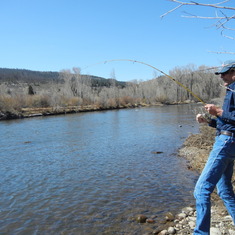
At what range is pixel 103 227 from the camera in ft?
18.5

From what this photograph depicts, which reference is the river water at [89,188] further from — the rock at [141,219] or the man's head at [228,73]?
the man's head at [228,73]

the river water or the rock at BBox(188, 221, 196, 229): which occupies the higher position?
the rock at BBox(188, 221, 196, 229)

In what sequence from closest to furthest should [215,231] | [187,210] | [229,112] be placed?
[229,112] → [215,231] → [187,210]

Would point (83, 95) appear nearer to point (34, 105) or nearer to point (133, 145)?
point (34, 105)

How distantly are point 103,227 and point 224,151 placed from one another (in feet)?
12.2

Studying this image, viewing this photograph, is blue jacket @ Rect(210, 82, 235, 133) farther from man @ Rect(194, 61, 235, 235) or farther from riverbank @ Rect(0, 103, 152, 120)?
riverbank @ Rect(0, 103, 152, 120)

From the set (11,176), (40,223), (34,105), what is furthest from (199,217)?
(34,105)

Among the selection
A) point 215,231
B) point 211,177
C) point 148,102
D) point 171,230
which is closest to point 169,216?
point 171,230

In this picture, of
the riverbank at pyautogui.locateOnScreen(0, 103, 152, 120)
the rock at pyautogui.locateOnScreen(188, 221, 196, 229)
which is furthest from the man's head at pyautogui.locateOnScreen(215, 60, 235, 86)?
the riverbank at pyautogui.locateOnScreen(0, 103, 152, 120)

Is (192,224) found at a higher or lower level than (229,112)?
lower

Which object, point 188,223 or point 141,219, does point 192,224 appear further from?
point 141,219

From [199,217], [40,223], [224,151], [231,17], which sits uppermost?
[231,17]

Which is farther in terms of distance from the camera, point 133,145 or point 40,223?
point 133,145

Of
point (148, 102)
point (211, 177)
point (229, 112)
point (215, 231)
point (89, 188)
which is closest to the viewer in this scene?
point (229, 112)
